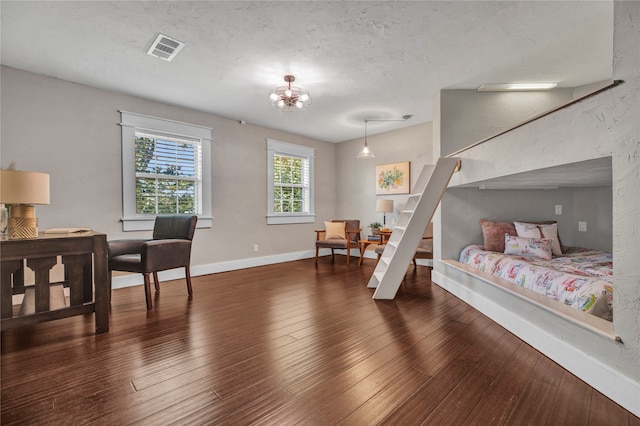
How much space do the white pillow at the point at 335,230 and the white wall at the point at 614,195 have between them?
349cm

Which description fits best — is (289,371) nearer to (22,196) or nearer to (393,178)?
(22,196)

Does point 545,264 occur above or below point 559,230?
below

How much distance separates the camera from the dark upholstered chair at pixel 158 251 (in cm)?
284

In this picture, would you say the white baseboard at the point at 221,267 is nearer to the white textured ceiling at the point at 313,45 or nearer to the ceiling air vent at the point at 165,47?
the white textured ceiling at the point at 313,45

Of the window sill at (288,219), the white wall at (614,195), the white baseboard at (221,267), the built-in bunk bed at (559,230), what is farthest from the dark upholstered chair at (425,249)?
the window sill at (288,219)

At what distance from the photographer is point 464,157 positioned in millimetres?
3082

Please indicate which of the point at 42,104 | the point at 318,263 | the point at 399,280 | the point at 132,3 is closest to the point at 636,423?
the point at 399,280

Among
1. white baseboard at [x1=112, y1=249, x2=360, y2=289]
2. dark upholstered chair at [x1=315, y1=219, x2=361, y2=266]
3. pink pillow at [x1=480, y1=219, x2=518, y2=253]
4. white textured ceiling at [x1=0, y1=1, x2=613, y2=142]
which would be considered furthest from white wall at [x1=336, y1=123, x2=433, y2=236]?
pink pillow at [x1=480, y1=219, x2=518, y2=253]

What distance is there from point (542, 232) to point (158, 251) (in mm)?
4410

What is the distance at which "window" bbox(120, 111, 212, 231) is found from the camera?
3.74 m

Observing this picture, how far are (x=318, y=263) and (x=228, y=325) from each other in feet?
10.1

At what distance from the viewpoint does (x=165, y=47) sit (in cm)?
264

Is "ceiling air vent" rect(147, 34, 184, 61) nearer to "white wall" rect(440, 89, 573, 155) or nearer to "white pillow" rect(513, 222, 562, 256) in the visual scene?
"white wall" rect(440, 89, 573, 155)

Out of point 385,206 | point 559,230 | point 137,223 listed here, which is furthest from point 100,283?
point 559,230
